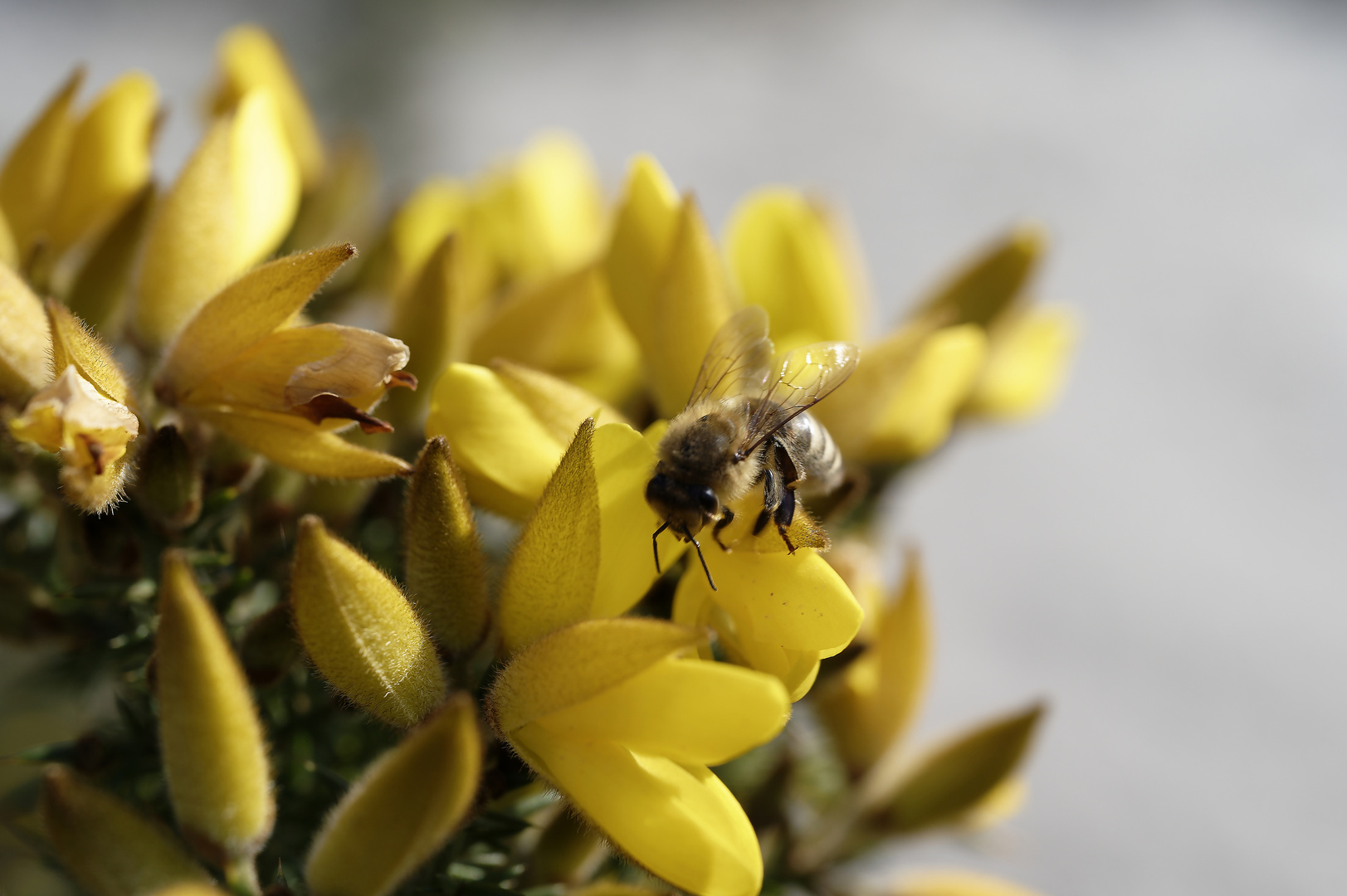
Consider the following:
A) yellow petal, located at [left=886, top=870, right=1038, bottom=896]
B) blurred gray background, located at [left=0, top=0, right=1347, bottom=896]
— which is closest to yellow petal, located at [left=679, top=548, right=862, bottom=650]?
yellow petal, located at [left=886, top=870, right=1038, bottom=896]

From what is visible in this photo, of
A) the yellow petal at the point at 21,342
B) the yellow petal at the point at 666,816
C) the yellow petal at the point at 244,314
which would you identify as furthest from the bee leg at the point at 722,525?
the yellow petal at the point at 21,342

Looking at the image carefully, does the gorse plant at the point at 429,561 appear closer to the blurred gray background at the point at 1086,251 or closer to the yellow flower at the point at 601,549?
the yellow flower at the point at 601,549

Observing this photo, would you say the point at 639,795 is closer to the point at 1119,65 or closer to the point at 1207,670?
the point at 1207,670

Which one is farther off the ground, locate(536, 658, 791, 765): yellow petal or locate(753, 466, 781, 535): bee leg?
locate(753, 466, 781, 535): bee leg

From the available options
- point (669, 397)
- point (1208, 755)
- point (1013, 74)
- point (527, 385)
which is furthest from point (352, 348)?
point (1013, 74)

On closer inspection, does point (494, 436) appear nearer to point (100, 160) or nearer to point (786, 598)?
point (786, 598)

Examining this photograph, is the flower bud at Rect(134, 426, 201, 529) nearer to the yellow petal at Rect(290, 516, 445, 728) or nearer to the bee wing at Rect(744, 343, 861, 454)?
the yellow petal at Rect(290, 516, 445, 728)
